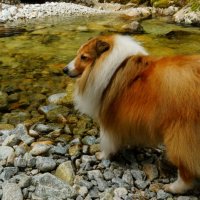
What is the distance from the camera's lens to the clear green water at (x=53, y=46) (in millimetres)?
6934

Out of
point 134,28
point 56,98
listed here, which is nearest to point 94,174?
point 56,98

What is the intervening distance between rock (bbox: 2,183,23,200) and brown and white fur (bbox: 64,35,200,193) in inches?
42.8

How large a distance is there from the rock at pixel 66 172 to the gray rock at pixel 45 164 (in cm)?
8

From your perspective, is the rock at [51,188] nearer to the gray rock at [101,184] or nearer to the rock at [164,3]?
the gray rock at [101,184]

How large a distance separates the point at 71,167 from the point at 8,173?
0.69m

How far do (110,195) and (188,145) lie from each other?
0.99 m

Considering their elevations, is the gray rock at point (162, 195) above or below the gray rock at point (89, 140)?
below

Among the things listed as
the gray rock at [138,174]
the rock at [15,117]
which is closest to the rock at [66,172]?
the gray rock at [138,174]

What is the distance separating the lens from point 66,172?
13.5 ft

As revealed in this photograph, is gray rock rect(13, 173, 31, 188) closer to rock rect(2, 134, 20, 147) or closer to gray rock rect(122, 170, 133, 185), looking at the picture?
rock rect(2, 134, 20, 147)

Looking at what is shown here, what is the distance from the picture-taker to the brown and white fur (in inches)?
130

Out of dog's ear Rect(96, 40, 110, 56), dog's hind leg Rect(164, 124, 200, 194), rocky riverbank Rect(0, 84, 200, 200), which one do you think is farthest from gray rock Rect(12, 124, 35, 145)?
dog's hind leg Rect(164, 124, 200, 194)

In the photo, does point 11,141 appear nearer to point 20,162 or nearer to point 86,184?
point 20,162

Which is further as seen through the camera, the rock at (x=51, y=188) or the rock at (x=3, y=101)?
the rock at (x=3, y=101)
